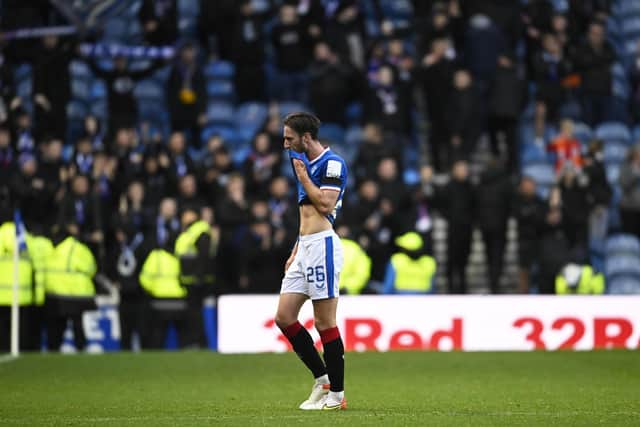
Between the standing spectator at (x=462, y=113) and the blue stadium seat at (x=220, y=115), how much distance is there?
4.11 metres

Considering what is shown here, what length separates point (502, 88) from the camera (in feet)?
62.7

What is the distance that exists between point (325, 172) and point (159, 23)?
12729 mm

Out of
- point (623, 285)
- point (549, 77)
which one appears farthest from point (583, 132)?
point (623, 285)

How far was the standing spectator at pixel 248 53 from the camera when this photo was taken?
2034 centimetres

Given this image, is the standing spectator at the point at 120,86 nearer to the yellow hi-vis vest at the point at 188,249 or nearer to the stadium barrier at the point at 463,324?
the yellow hi-vis vest at the point at 188,249

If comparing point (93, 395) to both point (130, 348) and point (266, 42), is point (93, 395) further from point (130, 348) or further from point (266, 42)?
point (266, 42)

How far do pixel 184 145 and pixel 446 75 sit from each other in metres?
4.33

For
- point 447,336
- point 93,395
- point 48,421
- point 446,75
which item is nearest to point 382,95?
point 446,75

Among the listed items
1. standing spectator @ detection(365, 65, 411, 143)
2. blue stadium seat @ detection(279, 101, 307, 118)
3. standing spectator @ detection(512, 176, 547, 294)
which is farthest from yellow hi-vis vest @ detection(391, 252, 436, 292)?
blue stadium seat @ detection(279, 101, 307, 118)

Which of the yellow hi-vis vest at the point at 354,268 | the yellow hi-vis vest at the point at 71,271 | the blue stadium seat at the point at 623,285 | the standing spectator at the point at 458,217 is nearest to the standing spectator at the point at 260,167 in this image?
the yellow hi-vis vest at the point at 354,268

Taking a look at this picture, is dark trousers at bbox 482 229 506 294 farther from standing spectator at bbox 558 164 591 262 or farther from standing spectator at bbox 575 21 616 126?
standing spectator at bbox 575 21 616 126

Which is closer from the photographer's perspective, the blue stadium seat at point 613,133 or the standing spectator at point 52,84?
Answer: the standing spectator at point 52,84

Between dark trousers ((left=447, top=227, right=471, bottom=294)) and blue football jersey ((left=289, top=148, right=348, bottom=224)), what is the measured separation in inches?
370

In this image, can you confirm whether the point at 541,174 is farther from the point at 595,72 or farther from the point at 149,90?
the point at 149,90
